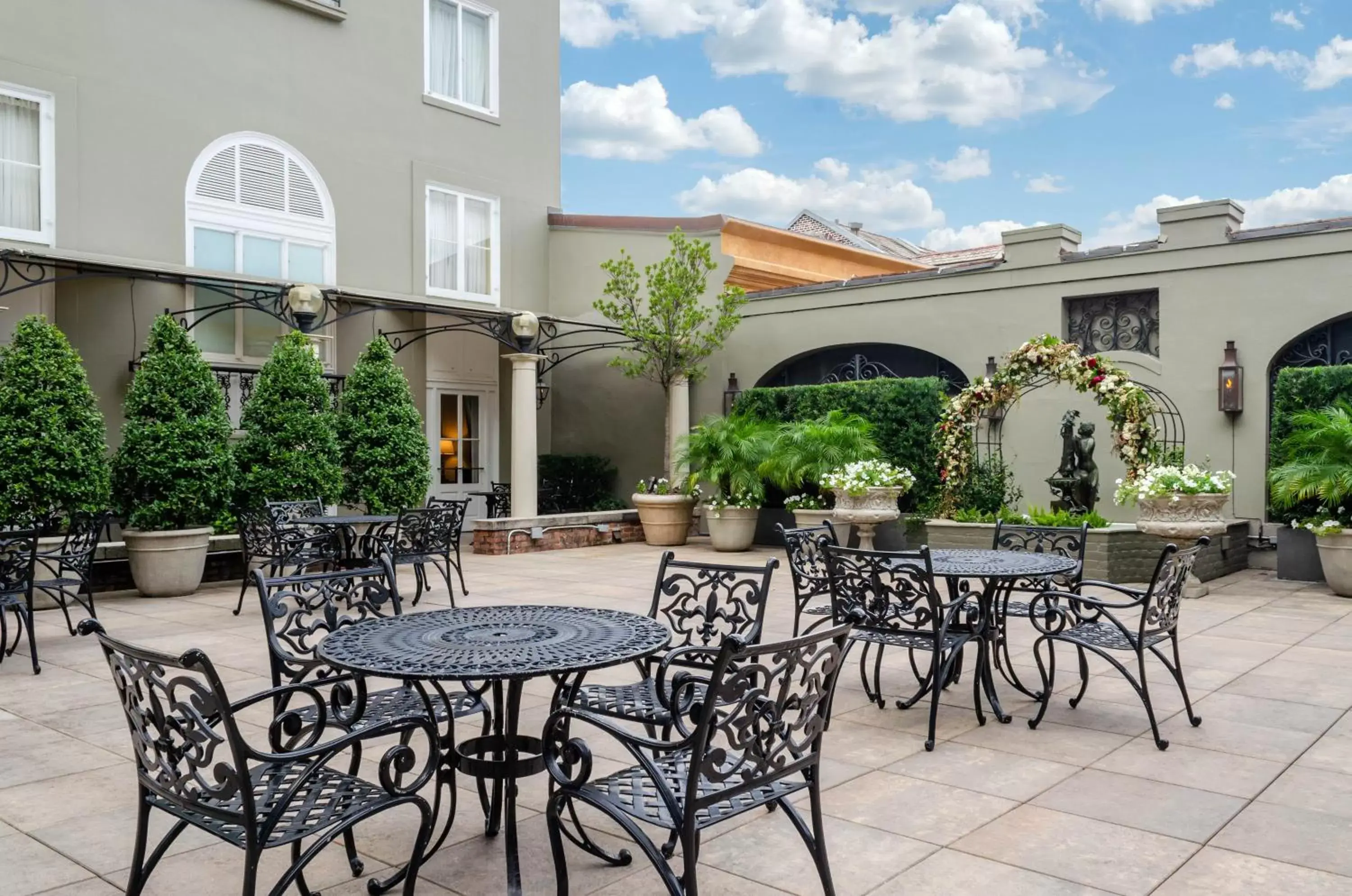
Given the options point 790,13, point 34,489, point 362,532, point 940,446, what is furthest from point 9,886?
point 790,13

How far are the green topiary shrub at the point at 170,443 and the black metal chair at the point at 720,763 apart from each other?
784 cm

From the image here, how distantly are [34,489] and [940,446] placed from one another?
29.5ft

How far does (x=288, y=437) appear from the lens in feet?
34.7

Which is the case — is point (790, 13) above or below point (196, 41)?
above

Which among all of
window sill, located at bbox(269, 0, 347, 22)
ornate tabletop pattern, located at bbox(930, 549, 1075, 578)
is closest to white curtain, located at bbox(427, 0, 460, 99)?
window sill, located at bbox(269, 0, 347, 22)

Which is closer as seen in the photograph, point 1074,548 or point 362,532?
point 1074,548

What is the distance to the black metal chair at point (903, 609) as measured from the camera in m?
4.88

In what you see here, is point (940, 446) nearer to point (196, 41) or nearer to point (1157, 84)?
point (196, 41)

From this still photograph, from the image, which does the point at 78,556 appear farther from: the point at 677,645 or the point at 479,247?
the point at 479,247

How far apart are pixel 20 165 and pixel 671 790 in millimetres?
11128

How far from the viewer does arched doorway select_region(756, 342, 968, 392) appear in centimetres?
1362

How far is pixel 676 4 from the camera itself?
22641 mm

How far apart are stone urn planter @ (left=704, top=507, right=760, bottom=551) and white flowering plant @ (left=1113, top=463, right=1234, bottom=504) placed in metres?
4.78

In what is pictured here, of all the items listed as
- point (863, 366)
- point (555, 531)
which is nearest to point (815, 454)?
point (863, 366)
